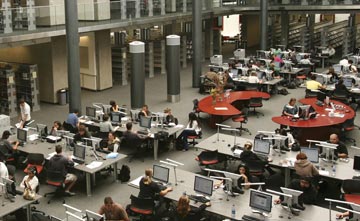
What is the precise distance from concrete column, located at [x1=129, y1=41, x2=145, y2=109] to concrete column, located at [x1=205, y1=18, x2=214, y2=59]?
47.2ft

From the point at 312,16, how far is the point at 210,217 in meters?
28.8

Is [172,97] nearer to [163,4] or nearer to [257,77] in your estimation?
[257,77]

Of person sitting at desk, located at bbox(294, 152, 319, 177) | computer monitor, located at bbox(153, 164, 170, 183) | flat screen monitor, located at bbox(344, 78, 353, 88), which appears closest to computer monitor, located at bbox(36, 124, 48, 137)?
computer monitor, located at bbox(153, 164, 170, 183)

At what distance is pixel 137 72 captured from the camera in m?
21.0

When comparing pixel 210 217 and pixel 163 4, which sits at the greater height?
pixel 163 4

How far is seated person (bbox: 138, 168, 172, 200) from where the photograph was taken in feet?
37.3

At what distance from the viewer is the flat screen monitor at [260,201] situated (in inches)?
393

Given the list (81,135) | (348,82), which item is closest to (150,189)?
(81,135)

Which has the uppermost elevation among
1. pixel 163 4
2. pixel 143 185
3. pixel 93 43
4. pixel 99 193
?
pixel 163 4

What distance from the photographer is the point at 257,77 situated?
23.3 meters

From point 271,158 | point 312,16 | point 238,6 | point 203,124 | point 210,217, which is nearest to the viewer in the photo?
point 210,217

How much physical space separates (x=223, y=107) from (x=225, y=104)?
436 mm

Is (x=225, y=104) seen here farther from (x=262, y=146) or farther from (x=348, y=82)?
(x=262, y=146)

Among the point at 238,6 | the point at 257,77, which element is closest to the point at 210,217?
the point at 257,77
